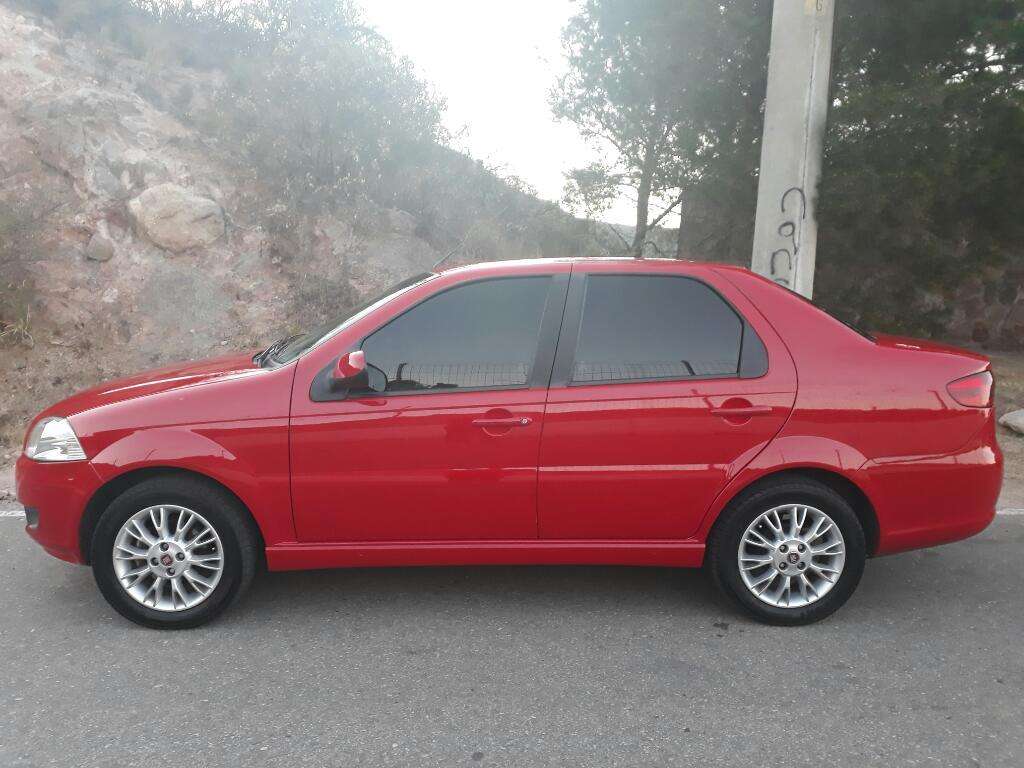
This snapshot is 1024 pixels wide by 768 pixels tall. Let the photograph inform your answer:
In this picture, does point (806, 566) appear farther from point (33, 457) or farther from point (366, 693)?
point (33, 457)

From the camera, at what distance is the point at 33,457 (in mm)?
3959

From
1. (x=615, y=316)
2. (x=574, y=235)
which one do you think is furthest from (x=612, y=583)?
(x=574, y=235)

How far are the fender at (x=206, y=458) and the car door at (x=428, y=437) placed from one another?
10cm

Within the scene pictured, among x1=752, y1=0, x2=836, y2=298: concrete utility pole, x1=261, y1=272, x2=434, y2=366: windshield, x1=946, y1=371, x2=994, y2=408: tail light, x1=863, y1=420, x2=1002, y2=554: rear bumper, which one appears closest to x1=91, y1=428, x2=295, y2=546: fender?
x1=261, y1=272, x2=434, y2=366: windshield

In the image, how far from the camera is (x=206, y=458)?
381 cm

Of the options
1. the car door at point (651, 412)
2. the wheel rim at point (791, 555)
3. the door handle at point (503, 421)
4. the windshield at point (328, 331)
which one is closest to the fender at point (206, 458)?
the windshield at point (328, 331)

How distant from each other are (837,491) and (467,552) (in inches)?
67.6

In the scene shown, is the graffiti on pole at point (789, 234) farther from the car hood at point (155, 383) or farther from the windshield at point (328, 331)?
the car hood at point (155, 383)

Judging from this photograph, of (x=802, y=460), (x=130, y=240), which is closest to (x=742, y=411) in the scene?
(x=802, y=460)

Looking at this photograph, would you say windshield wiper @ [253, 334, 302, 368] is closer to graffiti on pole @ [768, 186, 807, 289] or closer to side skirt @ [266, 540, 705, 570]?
side skirt @ [266, 540, 705, 570]

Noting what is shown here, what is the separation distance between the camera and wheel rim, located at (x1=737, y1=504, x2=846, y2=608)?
3.96m

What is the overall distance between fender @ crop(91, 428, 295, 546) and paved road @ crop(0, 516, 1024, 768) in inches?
26.3

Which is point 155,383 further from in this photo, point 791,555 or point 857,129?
point 857,129

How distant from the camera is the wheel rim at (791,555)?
3.96 m
